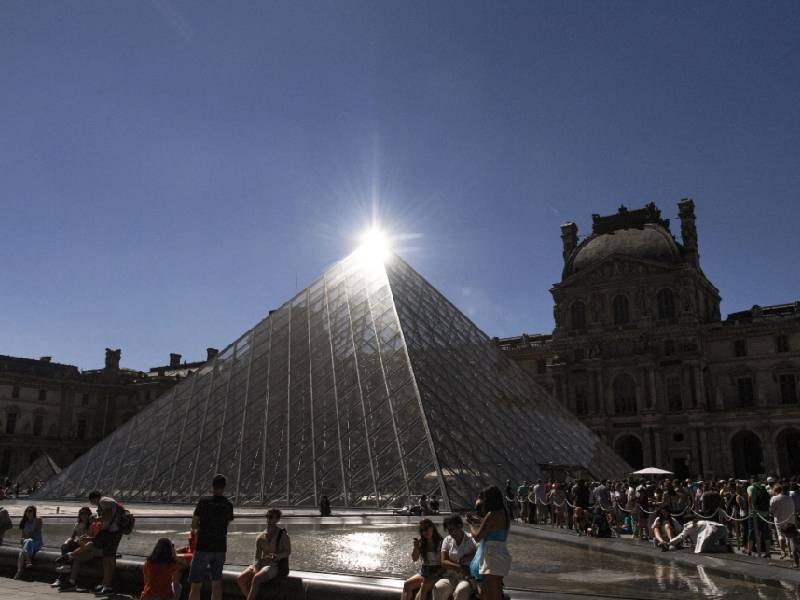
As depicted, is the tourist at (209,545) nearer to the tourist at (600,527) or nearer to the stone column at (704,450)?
the tourist at (600,527)

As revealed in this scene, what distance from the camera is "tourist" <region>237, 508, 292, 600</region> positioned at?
18.1 feet

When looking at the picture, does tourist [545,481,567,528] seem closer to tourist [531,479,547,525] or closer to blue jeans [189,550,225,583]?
tourist [531,479,547,525]

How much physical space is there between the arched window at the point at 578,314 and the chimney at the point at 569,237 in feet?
19.1

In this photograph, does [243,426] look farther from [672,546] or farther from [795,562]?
[795,562]

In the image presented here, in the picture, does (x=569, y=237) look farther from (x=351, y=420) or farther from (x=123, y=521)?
(x=123, y=521)

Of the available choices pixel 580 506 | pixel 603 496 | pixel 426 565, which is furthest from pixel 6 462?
pixel 426 565

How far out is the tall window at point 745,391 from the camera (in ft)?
143

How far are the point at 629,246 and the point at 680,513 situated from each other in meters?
40.3

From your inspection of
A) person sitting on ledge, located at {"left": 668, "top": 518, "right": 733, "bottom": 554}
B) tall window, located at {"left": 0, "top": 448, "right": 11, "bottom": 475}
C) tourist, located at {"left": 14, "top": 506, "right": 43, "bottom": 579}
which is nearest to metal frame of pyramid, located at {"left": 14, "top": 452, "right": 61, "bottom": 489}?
tall window, located at {"left": 0, "top": 448, "right": 11, "bottom": 475}

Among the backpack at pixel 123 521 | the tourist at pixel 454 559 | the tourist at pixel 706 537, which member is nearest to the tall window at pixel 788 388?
the tourist at pixel 706 537

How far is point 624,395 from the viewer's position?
46281mm

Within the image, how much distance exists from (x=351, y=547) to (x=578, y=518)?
494cm

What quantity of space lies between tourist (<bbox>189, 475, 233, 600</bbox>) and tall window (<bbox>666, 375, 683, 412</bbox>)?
144 ft

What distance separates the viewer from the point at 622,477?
75.0 ft
